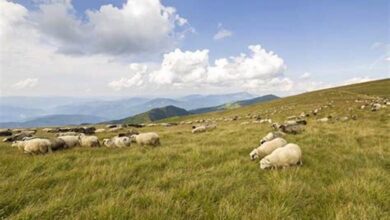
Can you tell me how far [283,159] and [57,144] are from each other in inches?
409

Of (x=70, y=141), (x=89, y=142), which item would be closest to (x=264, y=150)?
(x=89, y=142)

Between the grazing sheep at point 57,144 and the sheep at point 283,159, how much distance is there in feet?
31.6

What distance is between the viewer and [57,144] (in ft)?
45.0

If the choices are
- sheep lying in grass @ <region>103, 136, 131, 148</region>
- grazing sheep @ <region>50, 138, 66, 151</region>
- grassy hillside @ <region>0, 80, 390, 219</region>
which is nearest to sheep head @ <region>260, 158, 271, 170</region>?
grassy hillside @ <region>0, 80, 390, 219</region>

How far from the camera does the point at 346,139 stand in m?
15.0

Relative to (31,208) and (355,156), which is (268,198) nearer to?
(31,208)

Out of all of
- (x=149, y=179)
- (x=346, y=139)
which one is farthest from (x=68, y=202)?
(x=346, y=139)

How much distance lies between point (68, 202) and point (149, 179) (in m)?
2.45

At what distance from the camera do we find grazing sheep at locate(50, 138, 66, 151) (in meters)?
13.4

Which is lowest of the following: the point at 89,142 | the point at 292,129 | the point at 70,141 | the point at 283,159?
the point at 292,129

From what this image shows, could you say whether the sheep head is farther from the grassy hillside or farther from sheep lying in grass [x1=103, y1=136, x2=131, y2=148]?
sheep lying in grass [x1=103, y1=136, x2=131, y2=148]

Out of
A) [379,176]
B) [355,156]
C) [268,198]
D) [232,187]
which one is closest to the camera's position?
[268,198]

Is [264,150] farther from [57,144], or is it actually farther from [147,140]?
[57,144]

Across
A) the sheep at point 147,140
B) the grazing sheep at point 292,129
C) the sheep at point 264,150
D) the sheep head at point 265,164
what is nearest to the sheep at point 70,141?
the sheep at point 147,140
